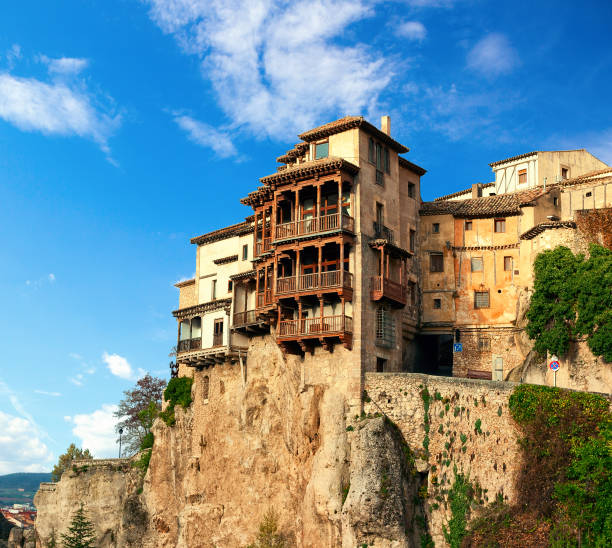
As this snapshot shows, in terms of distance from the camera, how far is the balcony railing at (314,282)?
160 feet

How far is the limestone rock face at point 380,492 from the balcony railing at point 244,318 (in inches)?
509

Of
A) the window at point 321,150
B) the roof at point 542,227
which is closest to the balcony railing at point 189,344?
the window at point 321,150

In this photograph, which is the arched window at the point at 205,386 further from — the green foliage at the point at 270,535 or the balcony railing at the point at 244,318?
the green foliage at the point at 270,535

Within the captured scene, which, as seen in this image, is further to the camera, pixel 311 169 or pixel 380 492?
pixel 311 169

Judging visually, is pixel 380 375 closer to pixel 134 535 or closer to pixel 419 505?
pixel 419 505

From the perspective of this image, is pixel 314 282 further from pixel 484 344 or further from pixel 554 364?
pixel 554 364

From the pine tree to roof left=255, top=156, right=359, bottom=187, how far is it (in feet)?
107

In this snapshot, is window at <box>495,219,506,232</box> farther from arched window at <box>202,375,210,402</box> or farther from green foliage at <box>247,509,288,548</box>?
green foliage at <box>247,509,288,548</box>

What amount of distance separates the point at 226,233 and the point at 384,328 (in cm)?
1760

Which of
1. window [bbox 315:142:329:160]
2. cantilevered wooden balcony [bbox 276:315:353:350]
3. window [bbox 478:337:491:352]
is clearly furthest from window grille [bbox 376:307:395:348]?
window [bbox 315:142:329:160]

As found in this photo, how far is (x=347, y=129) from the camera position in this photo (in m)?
52.3

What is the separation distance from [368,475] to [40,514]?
4283 cm

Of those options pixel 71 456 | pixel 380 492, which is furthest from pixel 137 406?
pixel 380 492

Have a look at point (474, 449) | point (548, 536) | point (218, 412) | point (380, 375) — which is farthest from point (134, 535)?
point (548, 536)
